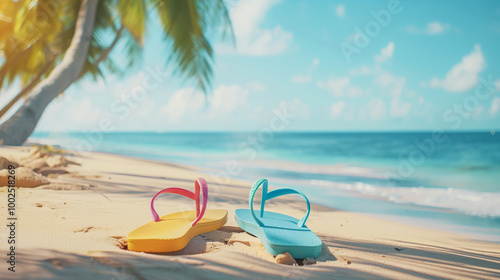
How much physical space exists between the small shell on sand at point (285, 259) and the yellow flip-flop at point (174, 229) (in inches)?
23.1

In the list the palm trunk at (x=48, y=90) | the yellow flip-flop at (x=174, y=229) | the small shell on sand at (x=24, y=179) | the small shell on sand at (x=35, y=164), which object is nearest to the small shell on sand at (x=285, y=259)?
the yellow flip-flop at (x=174, y=229)

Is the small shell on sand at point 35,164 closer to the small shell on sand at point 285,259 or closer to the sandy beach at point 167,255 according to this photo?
the sandy beach at point 167,255

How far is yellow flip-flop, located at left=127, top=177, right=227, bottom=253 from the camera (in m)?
1.92

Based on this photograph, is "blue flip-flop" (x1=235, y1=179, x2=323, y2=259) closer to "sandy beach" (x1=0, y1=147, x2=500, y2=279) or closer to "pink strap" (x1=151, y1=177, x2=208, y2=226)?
"sandy beach" (x1=0, y1=147, x2=500, y2=279)

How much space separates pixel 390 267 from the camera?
1987 millimetres

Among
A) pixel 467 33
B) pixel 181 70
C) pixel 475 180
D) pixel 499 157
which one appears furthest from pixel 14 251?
pixel 467 33

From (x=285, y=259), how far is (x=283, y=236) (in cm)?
23

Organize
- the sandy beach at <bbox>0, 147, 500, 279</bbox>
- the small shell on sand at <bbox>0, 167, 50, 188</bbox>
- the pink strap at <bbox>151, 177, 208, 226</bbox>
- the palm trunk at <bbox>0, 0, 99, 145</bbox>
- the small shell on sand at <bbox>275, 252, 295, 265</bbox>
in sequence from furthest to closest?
1. the palm trunk at <bbox>0, 0, 99, 145</bbox>
2. the small shell on sand at <bbox>0, 167, 50, 188</bbox>
3. the pink strap at <bbox>151, 177, 208, 226</bbox>
4. the small shell on sand at <bbox>275, 252, 295, 265</bbox>
5. the sandy beach at <bbox>0, 147, 500, 279</bbox>

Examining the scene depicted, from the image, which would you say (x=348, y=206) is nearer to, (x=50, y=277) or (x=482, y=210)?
(x=482, y=210)

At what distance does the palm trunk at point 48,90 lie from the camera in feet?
14.8

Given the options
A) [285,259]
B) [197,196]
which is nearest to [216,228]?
[197,196]

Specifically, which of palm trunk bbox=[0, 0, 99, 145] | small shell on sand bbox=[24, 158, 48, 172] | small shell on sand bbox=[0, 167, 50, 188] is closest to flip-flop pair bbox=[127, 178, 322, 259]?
small shell on sand bbox=[0, 167, 50, 188]

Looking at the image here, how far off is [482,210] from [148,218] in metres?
5.65

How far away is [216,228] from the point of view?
7.93 ft
